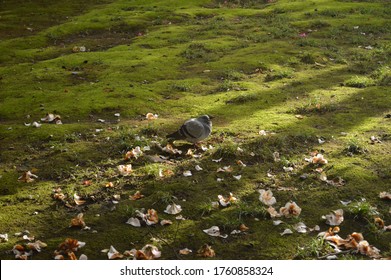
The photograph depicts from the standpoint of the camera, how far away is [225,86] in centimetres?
1428

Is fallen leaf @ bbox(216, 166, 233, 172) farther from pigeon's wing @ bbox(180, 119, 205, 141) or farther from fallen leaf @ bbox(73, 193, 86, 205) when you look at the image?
fallen leaf @ bbox(73, 193, 86, 205)

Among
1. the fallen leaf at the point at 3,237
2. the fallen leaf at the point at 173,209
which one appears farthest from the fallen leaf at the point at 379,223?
the fallen leaf at the point at 3,237

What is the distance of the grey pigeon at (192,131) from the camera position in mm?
9469

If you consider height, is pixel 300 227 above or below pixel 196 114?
above

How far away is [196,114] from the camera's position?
12.3 meters

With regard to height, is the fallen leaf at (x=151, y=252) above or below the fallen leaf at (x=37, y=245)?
below

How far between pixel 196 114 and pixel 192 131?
289 cm

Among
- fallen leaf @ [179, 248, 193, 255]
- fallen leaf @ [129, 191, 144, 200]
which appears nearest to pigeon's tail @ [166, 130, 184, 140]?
fallen leaf @ [129, 191, 144, 200]

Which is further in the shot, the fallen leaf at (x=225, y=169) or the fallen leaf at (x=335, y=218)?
the fallen leaf at (x=225, y=169)

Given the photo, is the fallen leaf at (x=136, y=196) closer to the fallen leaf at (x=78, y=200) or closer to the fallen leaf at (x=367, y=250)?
the fallen leaf at (x=78, y=200)

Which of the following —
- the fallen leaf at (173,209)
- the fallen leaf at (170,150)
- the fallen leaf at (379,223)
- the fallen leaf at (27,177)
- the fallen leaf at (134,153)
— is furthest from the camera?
the fallen leaf at (170,150)

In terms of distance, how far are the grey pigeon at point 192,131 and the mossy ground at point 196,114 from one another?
0.43 meters

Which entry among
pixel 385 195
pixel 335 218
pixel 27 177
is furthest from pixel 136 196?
pixel 385 195

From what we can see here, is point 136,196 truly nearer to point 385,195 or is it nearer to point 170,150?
point 170,150
